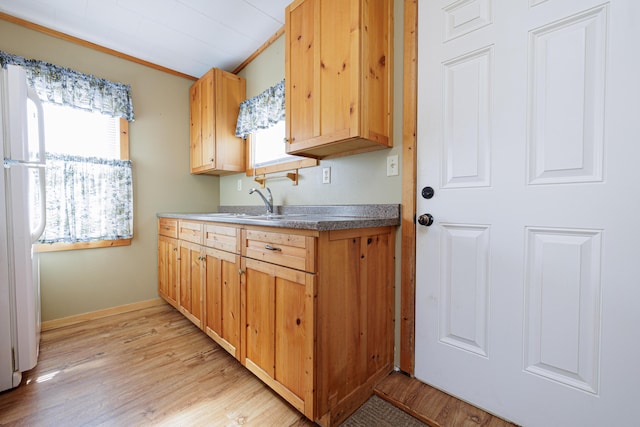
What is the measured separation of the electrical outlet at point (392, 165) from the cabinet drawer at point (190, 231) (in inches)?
54.5

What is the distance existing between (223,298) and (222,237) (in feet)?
1.27

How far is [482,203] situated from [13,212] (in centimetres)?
234

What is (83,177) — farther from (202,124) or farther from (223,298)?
(223,298)

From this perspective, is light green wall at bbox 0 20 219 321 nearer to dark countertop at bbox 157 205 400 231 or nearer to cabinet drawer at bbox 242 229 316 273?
dark countertop at bbox 157 205 400 231

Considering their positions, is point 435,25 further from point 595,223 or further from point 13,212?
point 13,212

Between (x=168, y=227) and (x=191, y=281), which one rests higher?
(x=168, y=227)

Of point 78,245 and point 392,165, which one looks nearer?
point 392,165

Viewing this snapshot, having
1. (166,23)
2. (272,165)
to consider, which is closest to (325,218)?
(272,165)

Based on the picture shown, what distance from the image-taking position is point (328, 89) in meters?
1.47

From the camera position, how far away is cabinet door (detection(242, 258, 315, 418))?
1.15 metres

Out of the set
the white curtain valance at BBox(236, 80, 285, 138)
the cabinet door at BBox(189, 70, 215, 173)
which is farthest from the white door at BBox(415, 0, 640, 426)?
the cabinet door at BBox(189, 70, 215, 173)

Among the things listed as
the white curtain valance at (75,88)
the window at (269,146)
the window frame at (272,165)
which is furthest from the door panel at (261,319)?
the white curtain valance at (75,88)

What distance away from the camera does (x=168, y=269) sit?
2.53 meters

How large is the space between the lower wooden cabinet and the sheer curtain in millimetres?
1465
